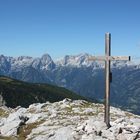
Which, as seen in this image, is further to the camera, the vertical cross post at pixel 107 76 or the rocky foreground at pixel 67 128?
the vertical cross post at pixel 107 76

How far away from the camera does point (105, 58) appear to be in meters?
33.0

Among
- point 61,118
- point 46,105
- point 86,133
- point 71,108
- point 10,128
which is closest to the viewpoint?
point 86,133

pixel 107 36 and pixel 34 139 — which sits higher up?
pixel 107 36

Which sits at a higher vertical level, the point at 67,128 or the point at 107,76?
the point at 107,76

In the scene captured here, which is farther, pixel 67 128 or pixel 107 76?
pixel 67 128

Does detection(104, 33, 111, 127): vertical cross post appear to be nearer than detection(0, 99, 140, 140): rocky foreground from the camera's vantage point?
No

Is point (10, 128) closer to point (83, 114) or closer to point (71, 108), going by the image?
point (83, 114)

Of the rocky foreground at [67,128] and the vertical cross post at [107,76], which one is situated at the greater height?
the vertical cross post at [107,76]

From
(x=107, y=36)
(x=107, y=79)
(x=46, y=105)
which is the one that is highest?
(x=107, y=36)

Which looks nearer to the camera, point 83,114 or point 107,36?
point 107,36

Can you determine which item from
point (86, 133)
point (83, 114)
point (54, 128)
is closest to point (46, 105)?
point (83, 114)

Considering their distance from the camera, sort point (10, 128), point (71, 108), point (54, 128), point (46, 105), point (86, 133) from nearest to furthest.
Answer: point (86, 133)
point (54, 128)
point (10, 128)
point (71, 108)
point (46, 105)

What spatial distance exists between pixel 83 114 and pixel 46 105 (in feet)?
46.8

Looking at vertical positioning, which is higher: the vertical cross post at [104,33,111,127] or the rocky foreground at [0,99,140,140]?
the vertical cross post at [104,33,111,127]
